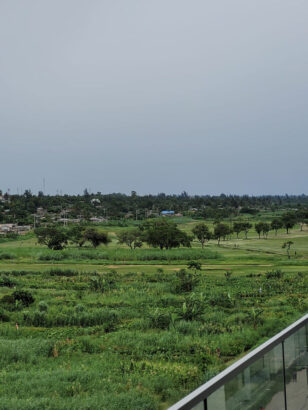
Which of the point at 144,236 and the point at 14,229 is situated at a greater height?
the point at 14,229

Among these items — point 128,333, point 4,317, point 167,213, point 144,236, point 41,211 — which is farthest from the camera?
point 167,213

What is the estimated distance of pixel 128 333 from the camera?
1345cm

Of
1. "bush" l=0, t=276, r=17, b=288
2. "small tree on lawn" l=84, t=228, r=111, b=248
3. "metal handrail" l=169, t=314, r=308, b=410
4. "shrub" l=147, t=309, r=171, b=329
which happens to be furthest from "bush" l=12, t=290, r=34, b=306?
"small tree on lawn" l=84, t=228, r=111, b=248

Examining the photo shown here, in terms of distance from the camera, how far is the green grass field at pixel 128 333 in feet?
29.7

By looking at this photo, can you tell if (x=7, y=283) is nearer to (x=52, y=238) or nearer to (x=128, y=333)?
(x=128, y=333)

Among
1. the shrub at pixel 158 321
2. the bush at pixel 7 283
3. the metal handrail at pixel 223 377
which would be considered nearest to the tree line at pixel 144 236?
the bush at pixel 7 283

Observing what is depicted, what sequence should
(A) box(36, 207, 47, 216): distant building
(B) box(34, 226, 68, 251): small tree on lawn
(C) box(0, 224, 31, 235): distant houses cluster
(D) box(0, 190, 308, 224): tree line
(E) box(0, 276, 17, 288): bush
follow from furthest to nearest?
(A) box(36, 207, 47, 216): distant building < (D) box(0, 190, 308, 224): tree line < (C) box(0, 224, 31, 235): distant houses cluster < (B) box(34, 226, 68, 251): small tree on lawn < (E) box(0, 276, 17, 288): bush

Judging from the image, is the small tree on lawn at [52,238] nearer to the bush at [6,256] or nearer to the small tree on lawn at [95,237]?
the small tree on lawn at [95,237]

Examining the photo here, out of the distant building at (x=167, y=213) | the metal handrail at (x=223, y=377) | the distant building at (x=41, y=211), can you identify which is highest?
the distant building at (x=41, y=211)

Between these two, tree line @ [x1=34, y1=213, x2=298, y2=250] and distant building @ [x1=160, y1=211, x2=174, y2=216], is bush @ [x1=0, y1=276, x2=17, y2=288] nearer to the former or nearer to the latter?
tree line @ [x1=34, y1=213, x2=298, y2=250]

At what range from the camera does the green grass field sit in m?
9.05

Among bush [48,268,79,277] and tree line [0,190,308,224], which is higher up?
tree line [0,190,308,224]

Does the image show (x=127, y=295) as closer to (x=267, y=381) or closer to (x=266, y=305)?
(x=266, y=305)

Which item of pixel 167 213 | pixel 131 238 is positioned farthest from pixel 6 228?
pixel 167 213
